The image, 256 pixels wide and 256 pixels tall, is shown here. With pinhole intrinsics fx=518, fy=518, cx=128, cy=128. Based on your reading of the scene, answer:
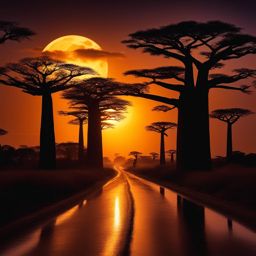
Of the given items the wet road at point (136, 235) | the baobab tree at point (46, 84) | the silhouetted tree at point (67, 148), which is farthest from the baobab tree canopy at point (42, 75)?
the silhouetted tree at point (67, 148)

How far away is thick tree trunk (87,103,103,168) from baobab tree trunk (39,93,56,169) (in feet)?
65.3

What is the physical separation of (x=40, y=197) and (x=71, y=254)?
1397cm

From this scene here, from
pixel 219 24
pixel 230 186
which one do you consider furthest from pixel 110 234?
pixel 219 24

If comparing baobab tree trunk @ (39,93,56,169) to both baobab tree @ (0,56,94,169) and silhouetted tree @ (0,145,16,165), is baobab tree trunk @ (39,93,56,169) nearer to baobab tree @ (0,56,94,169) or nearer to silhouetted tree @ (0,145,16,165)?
baobab tree @ (0,56,94,169)

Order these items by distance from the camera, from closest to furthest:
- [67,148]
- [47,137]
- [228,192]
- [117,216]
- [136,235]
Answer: [136,235]
[117,216]
[228,192]
[47,137]
[67,148]

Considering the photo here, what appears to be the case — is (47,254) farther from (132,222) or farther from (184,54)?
(184,54)

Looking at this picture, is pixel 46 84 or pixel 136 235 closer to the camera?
pixel 136 235

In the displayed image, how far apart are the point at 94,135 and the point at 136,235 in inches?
1895

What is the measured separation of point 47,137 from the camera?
129 feet

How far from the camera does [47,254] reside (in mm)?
9359

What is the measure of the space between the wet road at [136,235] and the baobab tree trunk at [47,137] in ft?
71.1

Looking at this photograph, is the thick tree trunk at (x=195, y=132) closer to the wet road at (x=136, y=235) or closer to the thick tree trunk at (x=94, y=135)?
the thick tree trunk at (x=94, y=135)

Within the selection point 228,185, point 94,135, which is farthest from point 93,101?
point 228,185

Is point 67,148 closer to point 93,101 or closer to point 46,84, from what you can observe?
point 93,101
